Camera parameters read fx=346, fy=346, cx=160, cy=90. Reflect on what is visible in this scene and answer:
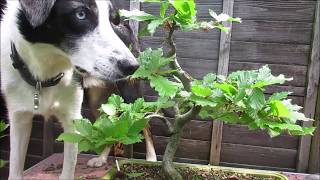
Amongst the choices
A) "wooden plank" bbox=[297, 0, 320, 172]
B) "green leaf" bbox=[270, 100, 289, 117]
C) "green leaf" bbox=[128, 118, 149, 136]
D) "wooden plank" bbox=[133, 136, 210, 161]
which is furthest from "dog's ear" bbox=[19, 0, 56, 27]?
"wooden plank" bbox=[297, 0, 320, 172]

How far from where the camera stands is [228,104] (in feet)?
3.07

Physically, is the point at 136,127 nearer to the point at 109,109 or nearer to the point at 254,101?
the point at 109,109

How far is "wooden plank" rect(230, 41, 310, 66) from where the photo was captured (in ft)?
7.02

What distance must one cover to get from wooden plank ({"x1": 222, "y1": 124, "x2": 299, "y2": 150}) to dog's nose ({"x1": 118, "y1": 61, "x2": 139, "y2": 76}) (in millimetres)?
1356

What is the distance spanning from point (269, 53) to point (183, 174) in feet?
4.13

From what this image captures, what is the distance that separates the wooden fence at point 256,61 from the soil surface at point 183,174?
41.3 inches

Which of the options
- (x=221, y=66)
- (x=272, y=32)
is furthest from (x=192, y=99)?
(x=272, y=32)

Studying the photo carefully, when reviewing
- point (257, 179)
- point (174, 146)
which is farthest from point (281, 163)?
point (174, 146)

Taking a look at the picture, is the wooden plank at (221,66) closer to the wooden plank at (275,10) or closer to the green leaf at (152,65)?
the wooden plank at (275,10)

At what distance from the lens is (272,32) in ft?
7.01

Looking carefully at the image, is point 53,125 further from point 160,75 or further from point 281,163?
point 160,75

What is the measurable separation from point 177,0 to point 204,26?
4.6 inches

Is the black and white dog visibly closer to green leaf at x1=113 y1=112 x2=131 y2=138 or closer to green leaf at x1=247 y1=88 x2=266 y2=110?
green leaf at x1=113 y1=112 x2=131 y2=138

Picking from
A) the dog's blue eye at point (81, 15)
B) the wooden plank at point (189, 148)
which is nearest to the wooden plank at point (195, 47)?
the wooden plank at point (189, 148)
